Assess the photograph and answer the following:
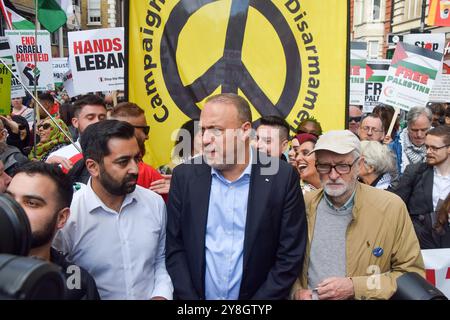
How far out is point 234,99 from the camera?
2.54 meters

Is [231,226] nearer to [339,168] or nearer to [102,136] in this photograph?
[339,168]

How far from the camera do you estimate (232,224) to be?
8.09 ft

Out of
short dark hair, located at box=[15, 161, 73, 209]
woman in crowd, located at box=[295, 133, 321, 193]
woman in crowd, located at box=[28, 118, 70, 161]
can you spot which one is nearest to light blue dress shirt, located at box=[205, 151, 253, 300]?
short dark hair, located at box=[15, 161, 73, 209]

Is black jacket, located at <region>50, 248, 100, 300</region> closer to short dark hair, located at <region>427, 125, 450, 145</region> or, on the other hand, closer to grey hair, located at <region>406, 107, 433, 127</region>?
short dark hair, located at <region>427, 125, 450, 145</region>

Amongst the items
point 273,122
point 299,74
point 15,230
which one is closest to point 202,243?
point 15,230

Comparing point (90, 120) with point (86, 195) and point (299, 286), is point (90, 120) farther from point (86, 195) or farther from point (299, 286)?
point (299, 286)

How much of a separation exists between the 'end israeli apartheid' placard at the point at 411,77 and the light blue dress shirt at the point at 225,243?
464cm

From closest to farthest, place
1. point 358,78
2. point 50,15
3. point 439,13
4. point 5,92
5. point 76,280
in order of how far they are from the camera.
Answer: point 76,280 < point 5,92 < point 50,15 < point 358,78 < point 439,13

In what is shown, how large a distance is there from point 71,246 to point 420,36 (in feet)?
23.1

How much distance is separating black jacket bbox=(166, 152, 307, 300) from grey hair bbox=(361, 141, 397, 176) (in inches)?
65.0

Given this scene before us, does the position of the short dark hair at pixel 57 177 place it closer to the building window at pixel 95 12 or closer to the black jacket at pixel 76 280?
the black jacket at pixel 76 280

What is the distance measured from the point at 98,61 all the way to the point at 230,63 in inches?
114

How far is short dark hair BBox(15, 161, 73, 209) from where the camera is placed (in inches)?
86.1

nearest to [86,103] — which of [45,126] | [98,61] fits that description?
[45,126]
